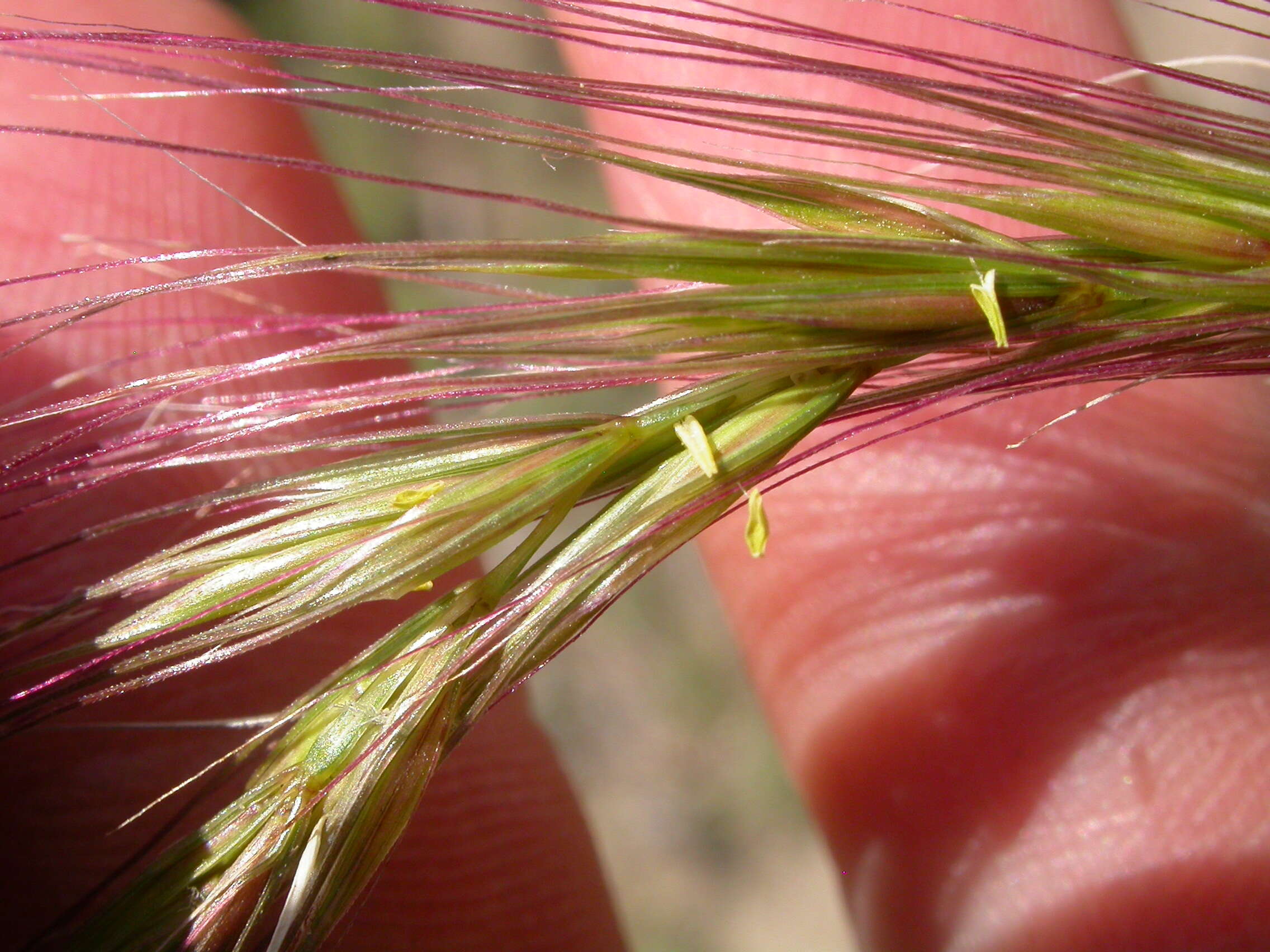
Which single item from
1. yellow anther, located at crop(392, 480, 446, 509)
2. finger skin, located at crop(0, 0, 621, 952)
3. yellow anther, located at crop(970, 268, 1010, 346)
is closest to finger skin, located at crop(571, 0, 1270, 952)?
finger skin, located at crop(0, 0, 621, 952)

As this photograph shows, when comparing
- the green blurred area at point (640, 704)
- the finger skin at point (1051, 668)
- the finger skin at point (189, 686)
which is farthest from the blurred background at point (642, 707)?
the finger skin at point (1051, 668)

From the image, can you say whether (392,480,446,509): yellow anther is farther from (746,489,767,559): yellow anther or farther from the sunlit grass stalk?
(746,489,767,559): yellow anther

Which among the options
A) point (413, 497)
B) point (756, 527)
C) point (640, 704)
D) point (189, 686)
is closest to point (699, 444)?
point (756, 527)

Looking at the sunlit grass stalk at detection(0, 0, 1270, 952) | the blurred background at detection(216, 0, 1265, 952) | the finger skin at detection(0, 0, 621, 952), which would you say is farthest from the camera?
the blurred background at detection(216, 0, 1265, 952)

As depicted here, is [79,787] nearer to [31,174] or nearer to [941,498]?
[31,174]

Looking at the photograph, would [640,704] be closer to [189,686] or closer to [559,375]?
[189,686]

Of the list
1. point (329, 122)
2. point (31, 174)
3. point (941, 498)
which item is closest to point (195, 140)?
point (31, 174)
